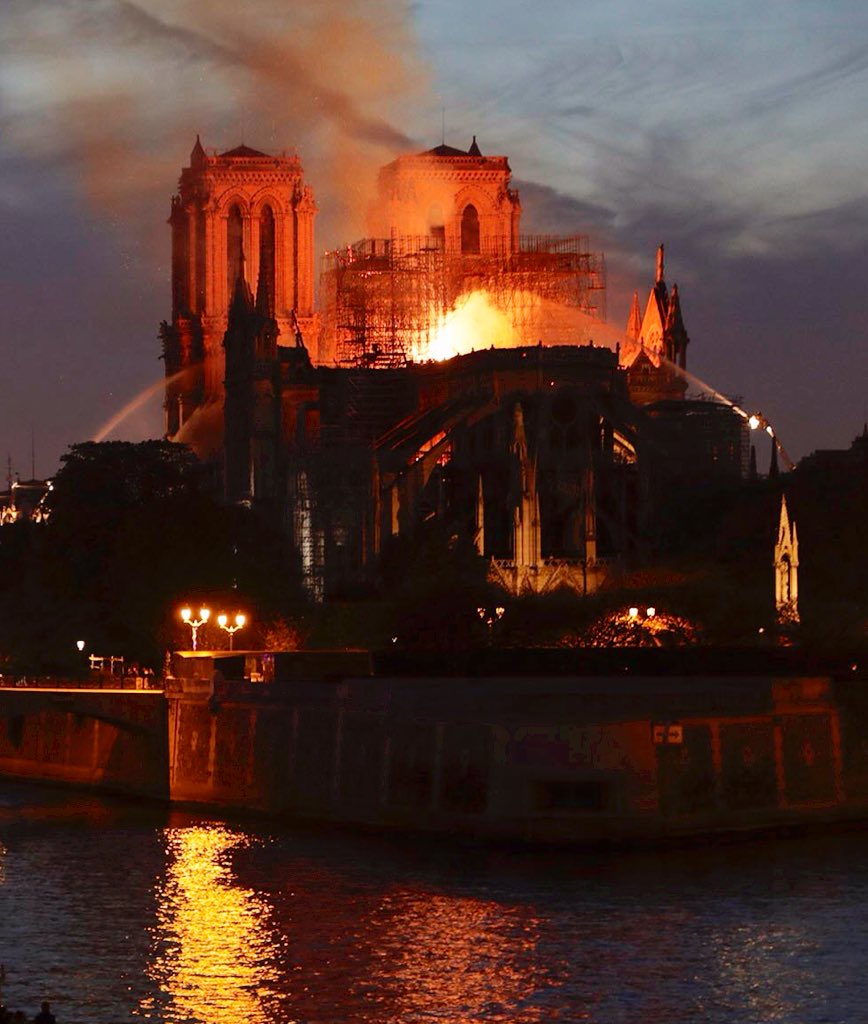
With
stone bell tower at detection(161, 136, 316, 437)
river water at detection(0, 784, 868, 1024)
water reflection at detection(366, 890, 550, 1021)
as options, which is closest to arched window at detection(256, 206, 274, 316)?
stone bell tower at detection(161, 136, 316, 437)

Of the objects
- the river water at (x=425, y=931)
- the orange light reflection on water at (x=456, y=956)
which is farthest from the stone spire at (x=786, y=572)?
the orange light reflection on water at (x=456, y=956)

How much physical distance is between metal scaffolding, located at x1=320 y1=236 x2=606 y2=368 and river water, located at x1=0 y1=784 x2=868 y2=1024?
78880 mm

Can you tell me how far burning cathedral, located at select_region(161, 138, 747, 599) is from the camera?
117625mm

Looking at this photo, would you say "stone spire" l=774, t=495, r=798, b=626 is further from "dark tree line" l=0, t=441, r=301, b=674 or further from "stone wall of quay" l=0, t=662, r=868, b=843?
"dark tree line" l=0, t=441, r=301, b=674

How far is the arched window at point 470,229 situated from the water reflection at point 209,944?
9148cm

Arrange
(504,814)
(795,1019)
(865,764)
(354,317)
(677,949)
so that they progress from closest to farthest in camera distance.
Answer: (795,1019) < (677,949) < (504,814) < (865,764) < (354,317)

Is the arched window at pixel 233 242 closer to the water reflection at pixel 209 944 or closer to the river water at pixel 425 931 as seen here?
the river water at pixel 425 931

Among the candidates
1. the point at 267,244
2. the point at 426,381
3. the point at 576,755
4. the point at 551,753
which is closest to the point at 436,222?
the point at 267,244

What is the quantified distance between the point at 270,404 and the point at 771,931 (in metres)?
83.0

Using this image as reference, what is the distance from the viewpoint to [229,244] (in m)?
Result: 160

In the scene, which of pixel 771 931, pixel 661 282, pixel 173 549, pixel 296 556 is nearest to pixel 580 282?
pixel 661 282

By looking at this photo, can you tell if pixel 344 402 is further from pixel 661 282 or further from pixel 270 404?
pixel 661 282

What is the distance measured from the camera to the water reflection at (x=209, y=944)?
46.1 metres

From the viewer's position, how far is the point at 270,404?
132 meters
